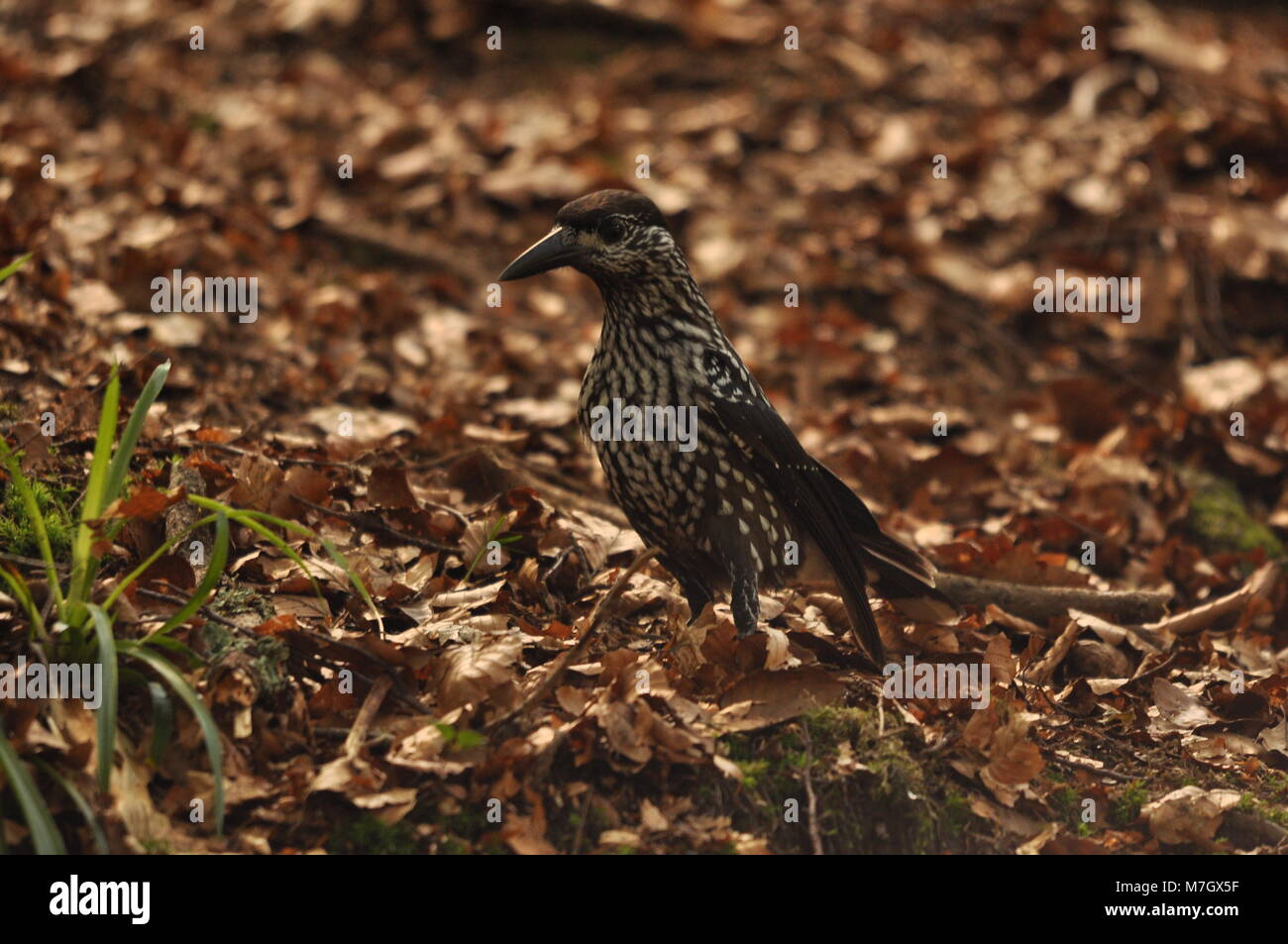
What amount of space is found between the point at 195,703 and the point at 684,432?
5.77ft

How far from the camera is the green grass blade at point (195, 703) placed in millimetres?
2938

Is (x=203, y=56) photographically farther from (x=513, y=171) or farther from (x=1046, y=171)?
(x=1046, y=171)

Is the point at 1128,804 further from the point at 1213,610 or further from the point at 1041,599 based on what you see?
the point at 1213,610

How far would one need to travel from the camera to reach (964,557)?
505cm

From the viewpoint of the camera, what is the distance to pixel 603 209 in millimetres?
4148

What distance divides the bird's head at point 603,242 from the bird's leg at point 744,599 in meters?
1.03

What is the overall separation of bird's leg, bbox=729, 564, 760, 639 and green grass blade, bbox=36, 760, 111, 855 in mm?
1966

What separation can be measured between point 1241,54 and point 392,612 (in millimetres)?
7709

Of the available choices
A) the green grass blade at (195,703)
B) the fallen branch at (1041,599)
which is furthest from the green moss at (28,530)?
the fallen branch at (1041,599)

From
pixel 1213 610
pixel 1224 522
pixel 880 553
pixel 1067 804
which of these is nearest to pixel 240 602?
pixel 880 553

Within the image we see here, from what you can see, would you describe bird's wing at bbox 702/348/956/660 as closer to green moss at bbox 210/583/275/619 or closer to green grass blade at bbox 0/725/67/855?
green moss at bbox 210/583/275/619

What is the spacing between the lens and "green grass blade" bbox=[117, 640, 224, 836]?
2938 millimetres

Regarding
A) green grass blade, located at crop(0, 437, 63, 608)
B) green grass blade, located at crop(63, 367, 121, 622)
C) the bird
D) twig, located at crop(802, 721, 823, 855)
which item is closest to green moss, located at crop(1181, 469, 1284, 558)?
the bird
